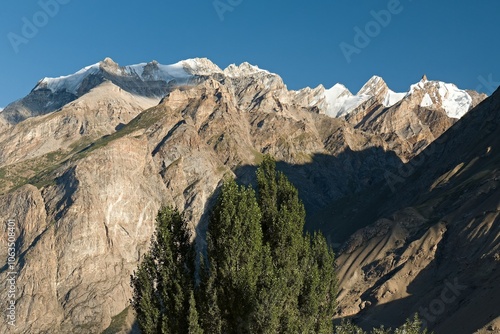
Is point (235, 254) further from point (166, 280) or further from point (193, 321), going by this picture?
point (166, 280)

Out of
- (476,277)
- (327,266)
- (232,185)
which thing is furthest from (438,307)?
(232,185)

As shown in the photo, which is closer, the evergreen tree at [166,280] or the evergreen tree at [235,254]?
the evergreen tree at [235,254]

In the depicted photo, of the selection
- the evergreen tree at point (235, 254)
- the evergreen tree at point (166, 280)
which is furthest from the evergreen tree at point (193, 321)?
the evergreen tree at point (235, 254)

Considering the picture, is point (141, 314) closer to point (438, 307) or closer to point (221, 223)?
point (221, 223)

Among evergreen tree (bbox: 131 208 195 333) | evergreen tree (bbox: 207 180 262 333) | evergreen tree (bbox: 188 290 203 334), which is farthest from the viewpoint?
evergreen tree (bbox: 131 208 195 333)

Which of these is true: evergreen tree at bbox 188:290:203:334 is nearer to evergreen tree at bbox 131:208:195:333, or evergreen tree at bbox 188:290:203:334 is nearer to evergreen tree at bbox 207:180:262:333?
evergreen tree at bbox 131:208:195:333

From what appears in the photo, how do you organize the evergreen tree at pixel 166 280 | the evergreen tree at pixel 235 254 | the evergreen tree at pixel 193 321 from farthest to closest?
1. the evergreen tree at pixel 166 280
2. the evergreen tree at pixel 235 254
3. the evergreen tree at pixel 193 321

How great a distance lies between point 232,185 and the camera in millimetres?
53062

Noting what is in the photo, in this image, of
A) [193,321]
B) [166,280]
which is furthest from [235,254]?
[166,280]

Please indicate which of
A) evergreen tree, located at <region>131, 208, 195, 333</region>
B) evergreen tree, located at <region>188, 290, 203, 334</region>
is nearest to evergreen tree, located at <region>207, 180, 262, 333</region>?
evergreen tree, located at <region>188, 290, 203, 334</region>

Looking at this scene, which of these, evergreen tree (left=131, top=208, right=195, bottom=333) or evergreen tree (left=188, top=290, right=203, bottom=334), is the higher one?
evergreen tree (left=131, top=208, right=195, bottom=333)

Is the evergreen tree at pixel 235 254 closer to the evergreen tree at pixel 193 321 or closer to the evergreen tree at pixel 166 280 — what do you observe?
the evergreen tree at pixel 193 321

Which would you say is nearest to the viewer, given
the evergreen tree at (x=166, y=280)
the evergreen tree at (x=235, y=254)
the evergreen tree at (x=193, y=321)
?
the evergreen tree at (x=193, y=321)

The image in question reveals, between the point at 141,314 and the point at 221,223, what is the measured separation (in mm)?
10287
